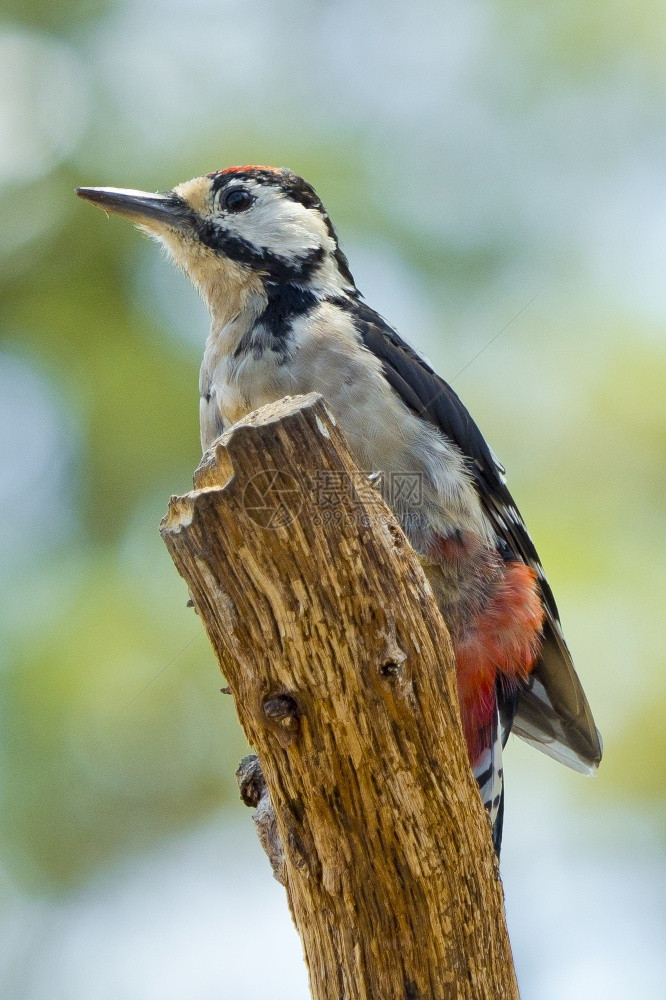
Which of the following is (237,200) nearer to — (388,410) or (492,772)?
(388,410)

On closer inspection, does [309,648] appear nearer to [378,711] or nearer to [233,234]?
[378,711]

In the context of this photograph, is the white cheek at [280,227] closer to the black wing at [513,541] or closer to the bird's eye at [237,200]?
the bird's eye at [237,200]

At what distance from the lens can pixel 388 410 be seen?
283 centimetres

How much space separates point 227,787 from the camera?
167 inches

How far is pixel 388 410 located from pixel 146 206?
1184mm

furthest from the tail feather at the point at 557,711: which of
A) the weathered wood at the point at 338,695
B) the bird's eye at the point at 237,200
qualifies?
the bird's eye at the point at 237,200

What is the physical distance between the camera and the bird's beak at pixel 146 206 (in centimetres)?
330

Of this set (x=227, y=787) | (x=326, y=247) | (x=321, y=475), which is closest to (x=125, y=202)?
(x=326, y=247)

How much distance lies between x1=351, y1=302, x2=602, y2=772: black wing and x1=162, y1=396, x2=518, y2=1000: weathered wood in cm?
110

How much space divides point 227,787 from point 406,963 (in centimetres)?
243

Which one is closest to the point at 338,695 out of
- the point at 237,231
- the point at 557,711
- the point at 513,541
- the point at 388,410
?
the point at 388,410

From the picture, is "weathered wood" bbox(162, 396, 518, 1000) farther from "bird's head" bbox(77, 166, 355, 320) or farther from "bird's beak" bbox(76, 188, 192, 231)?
"bird's beak" bbox(76, 188, 192, 231)

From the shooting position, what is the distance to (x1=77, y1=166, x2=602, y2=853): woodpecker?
2797 millimetres

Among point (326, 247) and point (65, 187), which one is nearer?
point (326, 247)
